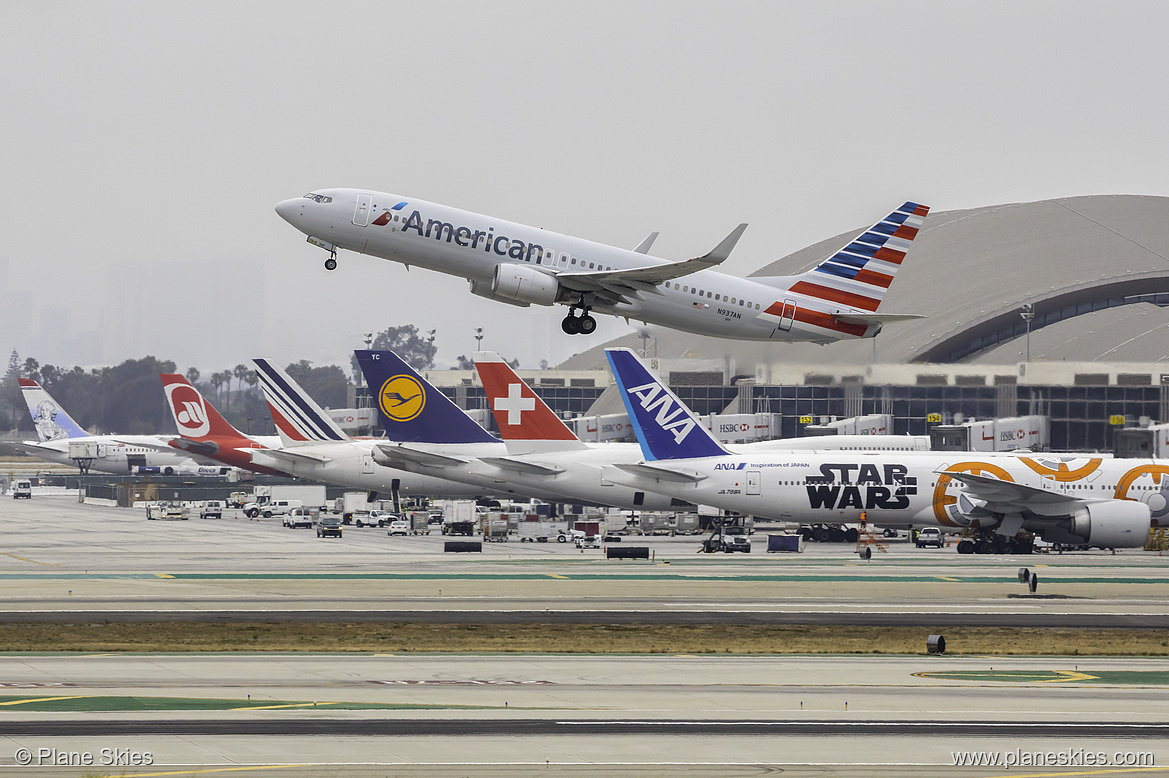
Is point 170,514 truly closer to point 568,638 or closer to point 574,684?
point 568,638

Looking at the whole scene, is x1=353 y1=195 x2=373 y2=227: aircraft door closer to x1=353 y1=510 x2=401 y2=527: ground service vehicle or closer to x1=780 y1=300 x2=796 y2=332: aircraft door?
x1=780 y1=300 x2=796 y2=332: aircraft door

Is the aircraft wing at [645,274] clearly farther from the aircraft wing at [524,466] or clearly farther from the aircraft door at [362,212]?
the aircraft wing at [524,466]

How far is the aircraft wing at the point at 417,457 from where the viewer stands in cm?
8806

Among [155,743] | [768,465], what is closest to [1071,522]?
[768,465]

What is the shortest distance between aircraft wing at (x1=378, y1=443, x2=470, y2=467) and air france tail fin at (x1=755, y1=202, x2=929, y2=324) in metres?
39.5

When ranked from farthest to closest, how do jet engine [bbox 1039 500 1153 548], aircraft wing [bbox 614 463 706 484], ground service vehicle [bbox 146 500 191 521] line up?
ground service vehicle [bbox 146 500 191 521] → aircraft wing [bbox 614 463 706 484] → jet engine [bbox 1039 500 1153 548]

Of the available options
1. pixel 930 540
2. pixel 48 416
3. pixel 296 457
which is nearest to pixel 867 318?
pixel 930 540

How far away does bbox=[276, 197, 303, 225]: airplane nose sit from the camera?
4622 centimetres

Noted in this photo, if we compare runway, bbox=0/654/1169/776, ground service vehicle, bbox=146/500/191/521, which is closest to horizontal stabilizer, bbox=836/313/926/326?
runway, bbox=0/654/1169/776

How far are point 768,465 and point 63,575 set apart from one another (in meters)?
36.6

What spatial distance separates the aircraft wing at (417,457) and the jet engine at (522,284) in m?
41.8

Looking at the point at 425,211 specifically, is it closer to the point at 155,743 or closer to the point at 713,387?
the point at 155,743

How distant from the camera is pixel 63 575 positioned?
196ft

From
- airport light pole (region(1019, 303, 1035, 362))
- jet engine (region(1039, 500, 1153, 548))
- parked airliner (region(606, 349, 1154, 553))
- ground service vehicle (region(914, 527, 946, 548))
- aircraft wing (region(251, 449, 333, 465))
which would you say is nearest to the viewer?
jet engine (region(1039, 500, 1153, 548))
